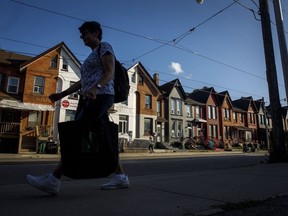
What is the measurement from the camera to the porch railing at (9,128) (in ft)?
78.1

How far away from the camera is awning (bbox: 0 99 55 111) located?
2352 centimetres

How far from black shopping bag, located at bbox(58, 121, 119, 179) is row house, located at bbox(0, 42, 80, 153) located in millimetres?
21353

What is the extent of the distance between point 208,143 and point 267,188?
34509mm

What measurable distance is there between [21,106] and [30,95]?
1.97 meters

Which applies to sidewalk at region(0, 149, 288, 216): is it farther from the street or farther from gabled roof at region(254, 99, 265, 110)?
gabled roof at region(254, 99, 265, 110)

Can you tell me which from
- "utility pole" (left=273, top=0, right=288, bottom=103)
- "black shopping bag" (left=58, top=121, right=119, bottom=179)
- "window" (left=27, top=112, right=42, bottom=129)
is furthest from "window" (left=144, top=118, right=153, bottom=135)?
"black shopping bag" (left=58, top=121, right=119, bottom=179)

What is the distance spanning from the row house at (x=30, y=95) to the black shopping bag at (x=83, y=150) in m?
21.4

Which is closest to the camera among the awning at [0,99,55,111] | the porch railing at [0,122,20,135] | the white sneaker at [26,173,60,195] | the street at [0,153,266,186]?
the white sneaker at [26,173,60,195]

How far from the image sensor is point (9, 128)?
24.0 metres

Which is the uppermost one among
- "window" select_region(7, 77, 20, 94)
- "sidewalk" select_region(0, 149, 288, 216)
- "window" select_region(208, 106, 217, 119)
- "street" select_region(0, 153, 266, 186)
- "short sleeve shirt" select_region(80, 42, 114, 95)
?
"window" select_region(208, 106, 217, 119)

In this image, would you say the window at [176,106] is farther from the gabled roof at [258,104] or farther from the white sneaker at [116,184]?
the white sneaker at [116,184]

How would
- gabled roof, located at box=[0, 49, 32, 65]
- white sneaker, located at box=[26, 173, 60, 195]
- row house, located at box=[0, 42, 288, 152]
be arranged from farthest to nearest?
gabled roof, located at box=[0, 49, 32, 65] → row house, located at box=[0, 42, 288, 152] → white sneaker, located at box=[26, 173, 60, 195]

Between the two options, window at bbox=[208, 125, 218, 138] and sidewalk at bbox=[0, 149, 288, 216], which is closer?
sidewalk at bbox=[0, 149, 288, 216]

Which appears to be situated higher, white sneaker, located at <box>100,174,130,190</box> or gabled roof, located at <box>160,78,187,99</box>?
gabled roof, located at <box>160,78,187,99</box>
